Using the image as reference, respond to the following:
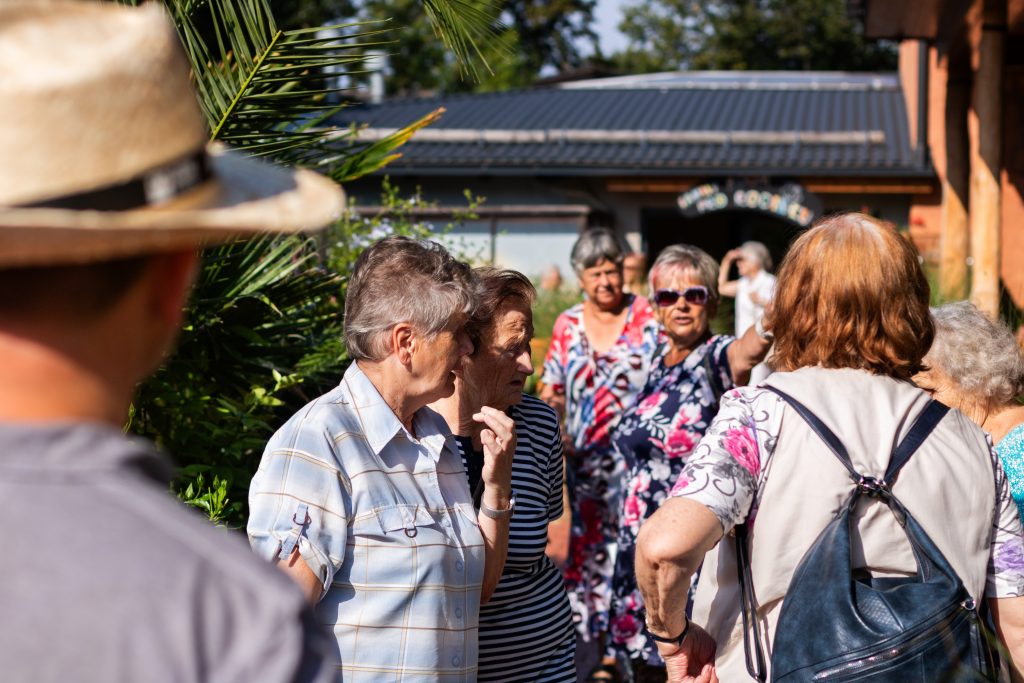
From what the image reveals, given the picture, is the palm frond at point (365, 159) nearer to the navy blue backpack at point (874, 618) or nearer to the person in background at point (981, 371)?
the person in background at point (981, 371)

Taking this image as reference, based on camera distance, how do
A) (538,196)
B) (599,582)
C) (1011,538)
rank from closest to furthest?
(1011,538) < (599,582) < (538,196)

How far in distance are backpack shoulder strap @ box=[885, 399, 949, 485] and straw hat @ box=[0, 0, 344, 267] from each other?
1552 mm

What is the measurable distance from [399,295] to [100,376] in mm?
1569

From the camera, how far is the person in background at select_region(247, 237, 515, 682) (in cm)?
229

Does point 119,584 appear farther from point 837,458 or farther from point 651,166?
point 651,166

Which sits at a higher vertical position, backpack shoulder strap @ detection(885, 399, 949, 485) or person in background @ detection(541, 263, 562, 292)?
backpack shoulder strap @ detection(885, 399, 949, 485)

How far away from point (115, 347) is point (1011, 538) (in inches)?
79.0

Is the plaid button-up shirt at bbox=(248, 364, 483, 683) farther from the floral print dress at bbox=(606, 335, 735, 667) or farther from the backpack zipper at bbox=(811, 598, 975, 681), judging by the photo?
the floral print dress at bbox=(606, 335, 735, 667)

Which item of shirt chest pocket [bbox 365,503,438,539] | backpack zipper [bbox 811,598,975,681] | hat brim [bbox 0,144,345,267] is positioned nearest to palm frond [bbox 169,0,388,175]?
shirt chest pocket [bbox 365,503,438,539]

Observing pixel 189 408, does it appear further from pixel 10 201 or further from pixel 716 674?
pixel 10 201

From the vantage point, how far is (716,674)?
2441 mm

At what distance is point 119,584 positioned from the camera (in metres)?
0.93

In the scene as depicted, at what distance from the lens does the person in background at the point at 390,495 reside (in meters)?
2.29

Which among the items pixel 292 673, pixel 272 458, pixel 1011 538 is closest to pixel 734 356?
pixel 1011 538
